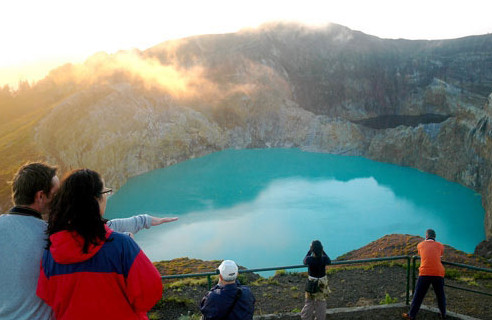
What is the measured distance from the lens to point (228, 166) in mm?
50906

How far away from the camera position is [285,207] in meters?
32.6

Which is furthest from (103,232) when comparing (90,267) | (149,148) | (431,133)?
(431,133)

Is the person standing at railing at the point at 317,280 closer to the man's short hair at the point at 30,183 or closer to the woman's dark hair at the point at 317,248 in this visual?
the woman's dark hair at the point at 317,248

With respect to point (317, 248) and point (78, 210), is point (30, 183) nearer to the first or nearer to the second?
point (78, 210)

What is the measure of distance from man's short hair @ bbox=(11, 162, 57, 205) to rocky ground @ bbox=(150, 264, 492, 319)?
4.70m

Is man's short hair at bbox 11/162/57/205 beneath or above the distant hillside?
above

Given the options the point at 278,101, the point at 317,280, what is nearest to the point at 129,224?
the point at 317,280

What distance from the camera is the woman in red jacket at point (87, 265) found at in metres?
2.31

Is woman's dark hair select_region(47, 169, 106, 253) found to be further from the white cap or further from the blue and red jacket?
the white cap

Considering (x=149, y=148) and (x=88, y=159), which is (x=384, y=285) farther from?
(x=149, y=148)

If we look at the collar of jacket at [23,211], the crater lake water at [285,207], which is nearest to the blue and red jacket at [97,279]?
the collar of jacket at [23,211]

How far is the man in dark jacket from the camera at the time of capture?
347cm

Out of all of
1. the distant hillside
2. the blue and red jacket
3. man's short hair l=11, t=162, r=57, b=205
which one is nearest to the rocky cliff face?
the distant hillside

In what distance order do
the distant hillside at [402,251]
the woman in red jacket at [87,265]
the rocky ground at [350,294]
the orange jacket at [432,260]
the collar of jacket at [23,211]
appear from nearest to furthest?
1. the woman in red jacket at [87,265]
2. the collar of jacket at [23,211]
3. the orange jacket at [432,260]
4. the rocky ground at [350,294]
5. the distant hillside at [402,251]
